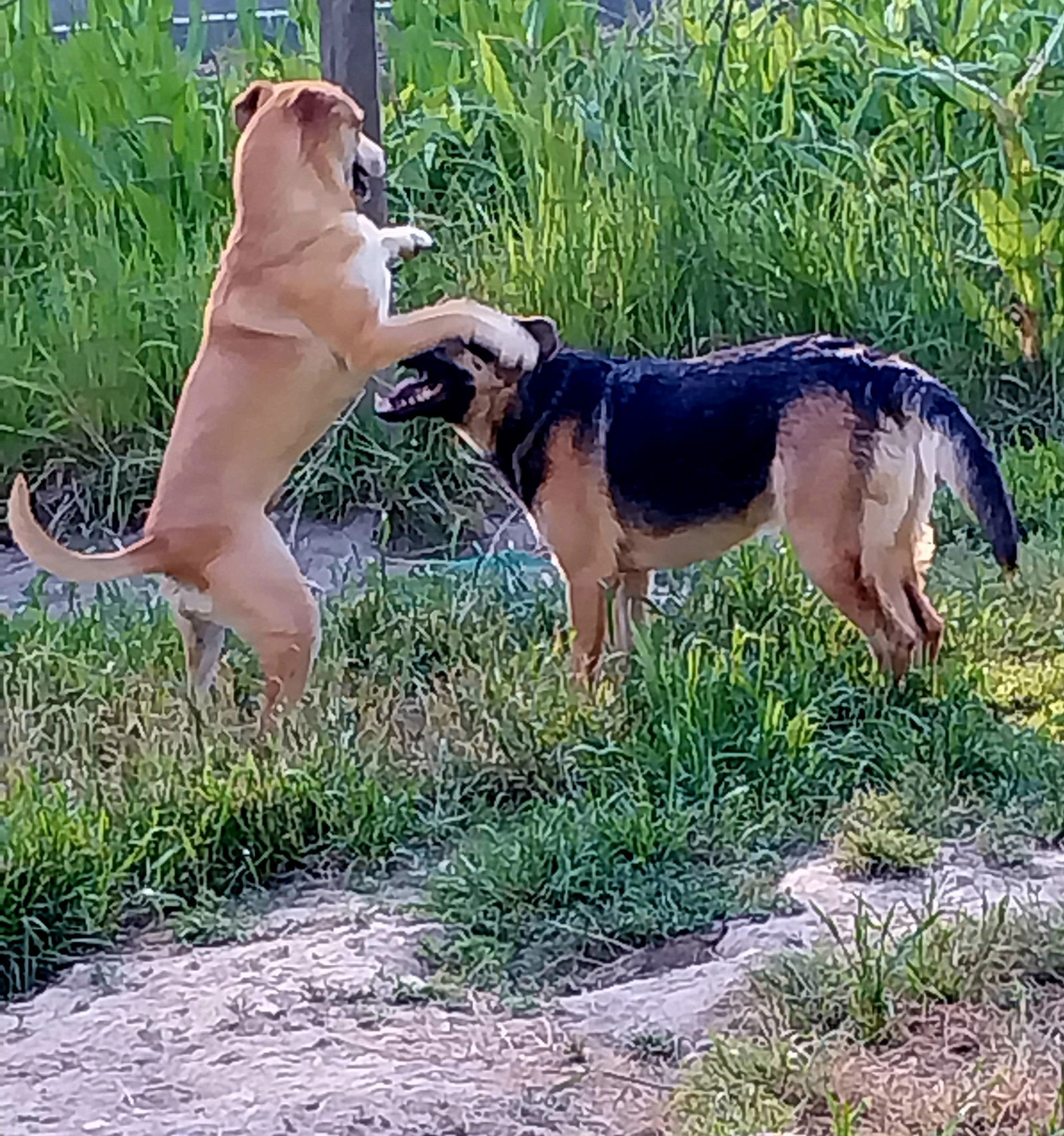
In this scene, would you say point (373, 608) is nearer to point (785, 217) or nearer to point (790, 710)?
point (790, 710)

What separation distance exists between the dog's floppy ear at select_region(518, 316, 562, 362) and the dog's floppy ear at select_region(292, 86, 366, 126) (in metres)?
0.72

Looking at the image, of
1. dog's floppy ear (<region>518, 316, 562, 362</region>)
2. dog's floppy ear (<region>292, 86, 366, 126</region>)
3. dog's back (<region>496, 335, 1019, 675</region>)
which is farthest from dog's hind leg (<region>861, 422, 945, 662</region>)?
dog's floppy ear (<region>292, 86, 366, 126</region>)

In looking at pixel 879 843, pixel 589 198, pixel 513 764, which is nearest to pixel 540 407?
pixel 513 764

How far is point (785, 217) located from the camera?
6855mm

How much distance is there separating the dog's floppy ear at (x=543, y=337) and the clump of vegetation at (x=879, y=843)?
1430 mm

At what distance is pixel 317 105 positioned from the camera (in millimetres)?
4418

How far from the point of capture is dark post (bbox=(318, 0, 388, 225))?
583cm

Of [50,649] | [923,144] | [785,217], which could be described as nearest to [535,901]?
[50,649]

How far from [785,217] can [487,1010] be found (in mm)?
4202

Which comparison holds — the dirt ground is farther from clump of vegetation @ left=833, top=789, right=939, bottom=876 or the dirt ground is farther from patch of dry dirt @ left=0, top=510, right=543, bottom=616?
patch of dry dirt @ left=0, top=510, right=543, bottom=616

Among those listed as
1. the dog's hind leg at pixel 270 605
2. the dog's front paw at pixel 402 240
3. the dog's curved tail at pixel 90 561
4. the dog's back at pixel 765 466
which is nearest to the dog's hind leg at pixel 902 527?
the dog's back at pixel 765 466

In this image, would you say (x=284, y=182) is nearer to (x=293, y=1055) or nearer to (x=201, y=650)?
(x=201, y=650)

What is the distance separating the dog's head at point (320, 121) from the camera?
4.41 meters

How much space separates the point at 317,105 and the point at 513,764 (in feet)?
5.13
